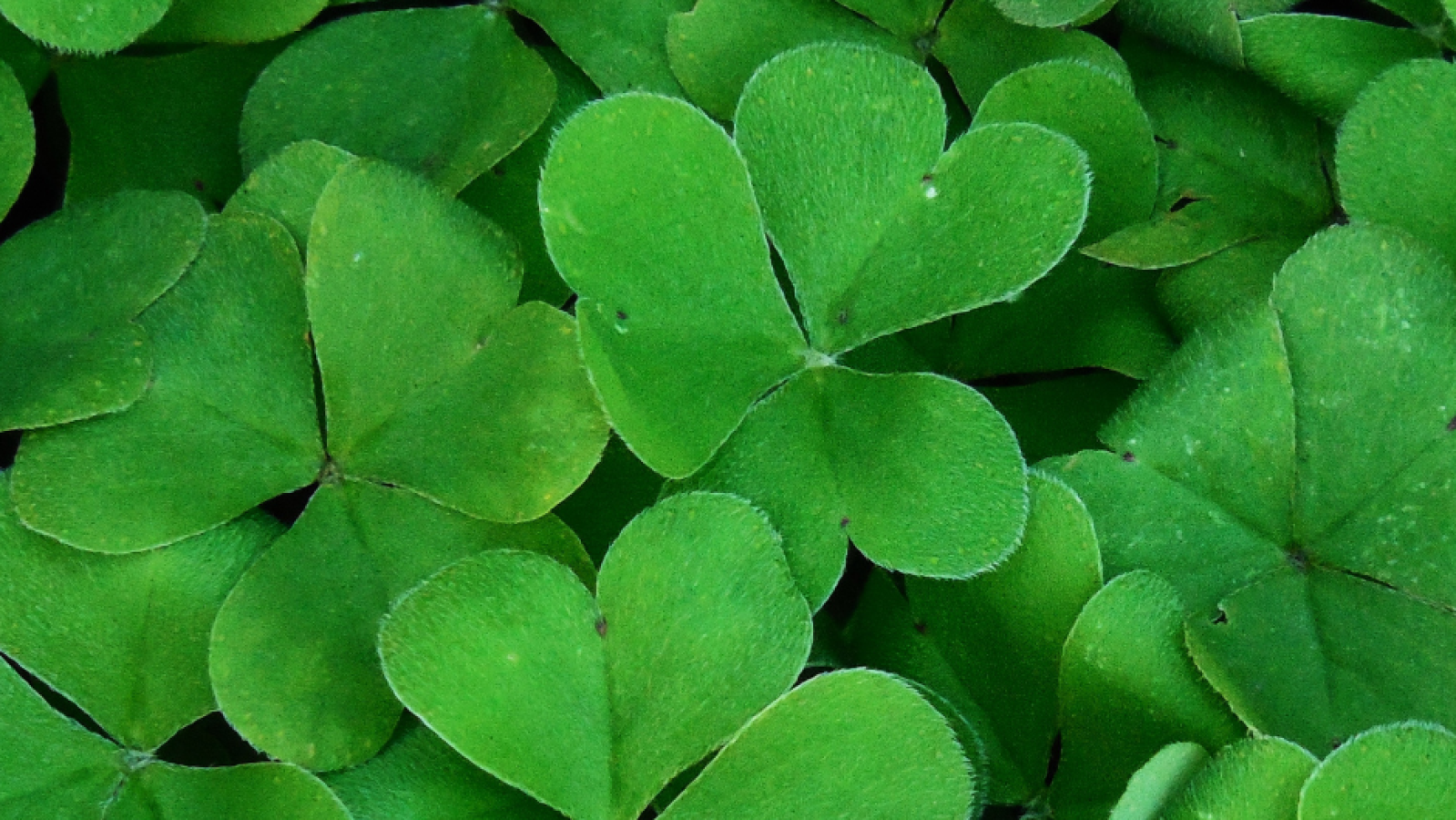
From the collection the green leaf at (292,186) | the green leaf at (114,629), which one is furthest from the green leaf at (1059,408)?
the green leaf at (114,629)

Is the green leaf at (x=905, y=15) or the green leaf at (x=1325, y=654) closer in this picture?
the green leaf at (x=1325, y=654)

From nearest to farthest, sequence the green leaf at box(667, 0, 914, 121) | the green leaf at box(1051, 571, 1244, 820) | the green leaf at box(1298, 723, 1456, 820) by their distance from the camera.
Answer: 1. the green leaf at box(1298, 723, 1456, 820)
2. the green leaf at box(1051, 571, 1244, 820)
3. the green leaf at box(667, 0, 914, 121)

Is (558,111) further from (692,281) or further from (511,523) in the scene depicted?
(511,523)

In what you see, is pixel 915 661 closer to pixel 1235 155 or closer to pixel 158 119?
pixel 1235 155

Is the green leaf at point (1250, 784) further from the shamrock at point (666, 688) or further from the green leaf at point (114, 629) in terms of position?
the green leaf at point (114, 629)

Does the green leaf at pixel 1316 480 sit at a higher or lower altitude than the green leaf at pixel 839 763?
higher

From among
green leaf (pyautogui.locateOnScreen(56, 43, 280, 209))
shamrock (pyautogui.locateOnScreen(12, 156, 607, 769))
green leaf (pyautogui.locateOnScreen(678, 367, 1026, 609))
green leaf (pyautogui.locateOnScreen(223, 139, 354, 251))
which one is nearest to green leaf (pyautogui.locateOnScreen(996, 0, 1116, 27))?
green leaf (pyautogui.locateOnScreen(678, 367, 1026, 609))

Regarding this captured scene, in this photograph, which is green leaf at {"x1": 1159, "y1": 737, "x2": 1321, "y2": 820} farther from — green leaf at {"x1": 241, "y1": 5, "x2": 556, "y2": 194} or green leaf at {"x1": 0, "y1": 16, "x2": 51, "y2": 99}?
green leaf at {"x1": 0, "y1": 16, "x2": 51, "y2": 99}

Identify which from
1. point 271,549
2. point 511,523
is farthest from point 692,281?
point 271,549
